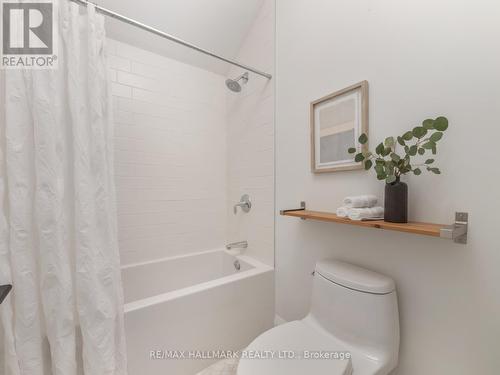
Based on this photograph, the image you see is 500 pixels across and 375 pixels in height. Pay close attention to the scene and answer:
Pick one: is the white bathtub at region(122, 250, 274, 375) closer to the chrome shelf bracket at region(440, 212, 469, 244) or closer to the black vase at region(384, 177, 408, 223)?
the black vase at region(384, 177, 408, 223)

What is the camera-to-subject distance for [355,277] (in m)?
1.03

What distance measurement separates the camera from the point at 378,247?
107 cm

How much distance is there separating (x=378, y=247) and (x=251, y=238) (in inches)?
40.2

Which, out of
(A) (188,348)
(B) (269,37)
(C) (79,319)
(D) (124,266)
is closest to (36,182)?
(C) (79,319)

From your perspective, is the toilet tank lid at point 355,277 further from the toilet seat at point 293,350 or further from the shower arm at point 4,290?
the shower arm at point 4,290

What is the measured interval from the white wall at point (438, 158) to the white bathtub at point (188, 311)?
23.6 inches

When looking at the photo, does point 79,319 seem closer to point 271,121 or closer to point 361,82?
point 271,121

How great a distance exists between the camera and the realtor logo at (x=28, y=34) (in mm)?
886

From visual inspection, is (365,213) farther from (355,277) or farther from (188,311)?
(188,311)

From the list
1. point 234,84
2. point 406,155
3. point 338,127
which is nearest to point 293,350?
point 406,155

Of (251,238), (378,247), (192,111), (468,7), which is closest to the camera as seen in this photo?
(468,7)

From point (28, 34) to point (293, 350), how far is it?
→ 68.3 inches

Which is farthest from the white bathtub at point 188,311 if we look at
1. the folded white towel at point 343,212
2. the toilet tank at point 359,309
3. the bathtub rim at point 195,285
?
the folded white towel at point 343,212

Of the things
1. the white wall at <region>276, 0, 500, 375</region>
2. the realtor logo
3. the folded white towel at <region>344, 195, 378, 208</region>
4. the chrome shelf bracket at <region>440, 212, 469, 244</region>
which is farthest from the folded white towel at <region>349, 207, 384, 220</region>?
the realtor logo
